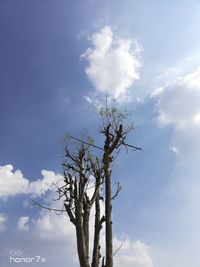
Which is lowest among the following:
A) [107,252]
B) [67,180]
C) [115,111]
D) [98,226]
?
[107,252]

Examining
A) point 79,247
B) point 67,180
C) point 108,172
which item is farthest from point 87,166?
point 79,247

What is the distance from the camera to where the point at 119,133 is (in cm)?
1495

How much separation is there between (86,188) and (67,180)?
1329 millimetres

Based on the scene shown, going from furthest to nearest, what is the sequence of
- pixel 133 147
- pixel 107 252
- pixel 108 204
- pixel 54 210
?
1. pixel 54 210
2. pixel 133 147
3. pixel 108 204
4. pixel 107 252

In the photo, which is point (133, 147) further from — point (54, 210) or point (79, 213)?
point (54, 210)

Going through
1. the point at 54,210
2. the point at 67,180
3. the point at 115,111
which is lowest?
the point at 54,210

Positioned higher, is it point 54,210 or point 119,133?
point 119,133

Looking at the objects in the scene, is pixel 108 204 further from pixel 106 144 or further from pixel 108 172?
pixel 106 144

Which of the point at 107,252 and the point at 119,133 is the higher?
the point at 119,133

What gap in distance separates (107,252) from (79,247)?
4.60ft

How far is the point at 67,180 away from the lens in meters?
16.6

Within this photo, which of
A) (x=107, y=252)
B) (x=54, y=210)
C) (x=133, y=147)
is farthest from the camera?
(x=54, y=210)

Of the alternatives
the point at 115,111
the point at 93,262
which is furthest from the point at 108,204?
the point at 115,111

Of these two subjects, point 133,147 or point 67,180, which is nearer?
point 133,147
